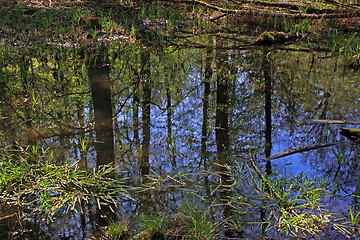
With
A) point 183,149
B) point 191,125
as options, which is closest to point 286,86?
point 191,125

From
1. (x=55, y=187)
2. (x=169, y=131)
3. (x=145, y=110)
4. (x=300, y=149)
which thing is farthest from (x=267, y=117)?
(x=55, y=187)

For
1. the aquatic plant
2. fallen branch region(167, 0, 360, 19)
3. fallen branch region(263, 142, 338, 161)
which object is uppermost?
fallen branch region(167, 0, 360, 19)

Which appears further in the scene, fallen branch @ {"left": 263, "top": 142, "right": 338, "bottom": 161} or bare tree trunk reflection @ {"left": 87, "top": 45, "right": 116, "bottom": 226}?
fallen branch @ {"left": 263, "top": 142, "right": 338, "bottom": 161}

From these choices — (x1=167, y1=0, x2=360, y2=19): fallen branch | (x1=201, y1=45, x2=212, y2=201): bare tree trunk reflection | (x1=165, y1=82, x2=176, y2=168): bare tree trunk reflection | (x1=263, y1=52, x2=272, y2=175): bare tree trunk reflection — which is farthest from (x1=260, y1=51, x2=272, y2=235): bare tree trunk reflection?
(x1=167, y1=0, x2=360, y2=19): fallen branch

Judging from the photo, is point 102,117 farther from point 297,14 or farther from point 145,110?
point 297,14

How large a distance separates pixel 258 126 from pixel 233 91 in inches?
40.7

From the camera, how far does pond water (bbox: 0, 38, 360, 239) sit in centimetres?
283

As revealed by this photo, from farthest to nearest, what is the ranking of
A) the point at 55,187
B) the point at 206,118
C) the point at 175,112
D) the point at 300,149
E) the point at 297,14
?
the point at 297,14
the point at 175,112
the point at 206,118
the point at 300,149
the point at 55,187

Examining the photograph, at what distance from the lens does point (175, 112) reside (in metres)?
3.91

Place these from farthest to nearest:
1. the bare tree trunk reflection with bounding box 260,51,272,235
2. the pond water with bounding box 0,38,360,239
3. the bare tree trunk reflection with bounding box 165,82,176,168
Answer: the bare tree trunk reflection with bounding box 165,82,176,168 → the pond water with bounding box 0,38,360,239 → the bare tree trunk reflection with bounding box 260,51,272,235

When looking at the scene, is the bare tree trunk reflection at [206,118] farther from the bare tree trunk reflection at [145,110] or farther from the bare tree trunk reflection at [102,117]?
the bare tree trunk reflection at [102,117]

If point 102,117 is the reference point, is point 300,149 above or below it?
below

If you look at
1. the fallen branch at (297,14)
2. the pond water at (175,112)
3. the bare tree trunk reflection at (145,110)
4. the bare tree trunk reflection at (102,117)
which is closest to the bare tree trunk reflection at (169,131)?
the pond water at (175,112)

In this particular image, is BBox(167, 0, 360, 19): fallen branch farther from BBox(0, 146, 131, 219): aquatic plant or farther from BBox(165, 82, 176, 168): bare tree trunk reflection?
BBox(0, 146, 131, 219): aquatic plant
